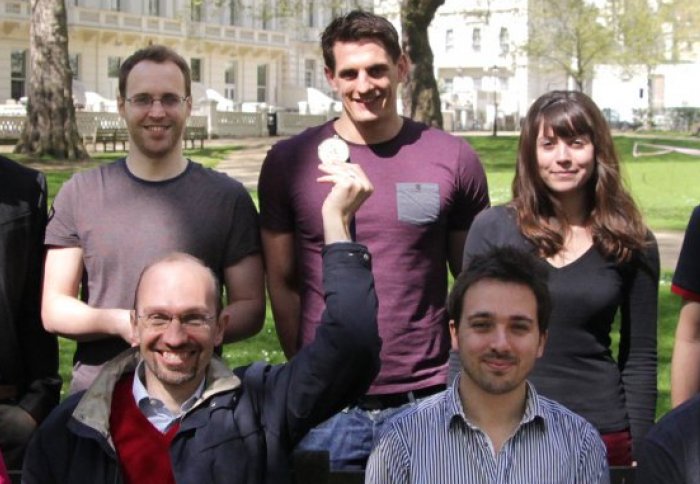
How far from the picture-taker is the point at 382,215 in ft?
13.3

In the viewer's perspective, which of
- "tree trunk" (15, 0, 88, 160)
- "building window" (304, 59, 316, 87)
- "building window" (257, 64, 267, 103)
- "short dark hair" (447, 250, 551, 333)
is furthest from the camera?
"building window" (304, 59, 316, 87)

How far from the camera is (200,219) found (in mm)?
3938

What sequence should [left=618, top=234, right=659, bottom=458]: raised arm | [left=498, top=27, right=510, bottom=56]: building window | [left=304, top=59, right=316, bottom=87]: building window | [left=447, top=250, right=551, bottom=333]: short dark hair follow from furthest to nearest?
[left=304, top=59, right=316, bottom=87]: building window < [left=498, top=27, right=510, bottom=56]: building window < [left=618, top=234, right=659, bottom=458]: raised arm < [left=447, top=250, right=551, bottom=333]: short dark hair

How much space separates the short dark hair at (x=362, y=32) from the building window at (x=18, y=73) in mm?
50831

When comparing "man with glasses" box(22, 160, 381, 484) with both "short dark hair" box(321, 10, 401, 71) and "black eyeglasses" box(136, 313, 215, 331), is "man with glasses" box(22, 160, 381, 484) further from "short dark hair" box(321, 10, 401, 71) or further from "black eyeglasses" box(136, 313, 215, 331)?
"short dark hair" box(321, 10, 401, 71)

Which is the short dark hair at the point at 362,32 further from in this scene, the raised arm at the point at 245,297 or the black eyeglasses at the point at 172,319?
the black eyeglasses at the point at 172,319

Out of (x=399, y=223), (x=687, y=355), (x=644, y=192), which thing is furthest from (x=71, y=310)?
(x=644, y=192)

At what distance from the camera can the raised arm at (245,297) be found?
12.7 feet

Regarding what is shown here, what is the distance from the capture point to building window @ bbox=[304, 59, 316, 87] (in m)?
73.5

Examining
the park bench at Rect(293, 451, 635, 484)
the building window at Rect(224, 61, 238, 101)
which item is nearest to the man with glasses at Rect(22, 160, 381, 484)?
the park bench at Rect(293, 451, 635, 484)

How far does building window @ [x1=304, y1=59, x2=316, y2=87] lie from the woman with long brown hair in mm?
70103

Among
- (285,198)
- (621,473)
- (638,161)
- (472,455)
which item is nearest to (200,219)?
(285,198)

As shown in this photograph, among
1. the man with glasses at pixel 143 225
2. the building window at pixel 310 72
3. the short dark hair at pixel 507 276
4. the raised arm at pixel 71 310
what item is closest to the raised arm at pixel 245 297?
the man with glasses at pixel 143 225

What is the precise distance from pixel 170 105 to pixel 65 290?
727 mm
